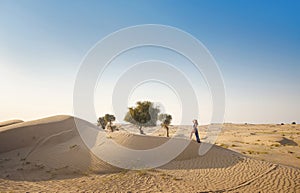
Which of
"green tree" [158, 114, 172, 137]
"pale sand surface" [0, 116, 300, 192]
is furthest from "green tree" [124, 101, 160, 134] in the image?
"pale sand surface" [0, 116, 300, 192]

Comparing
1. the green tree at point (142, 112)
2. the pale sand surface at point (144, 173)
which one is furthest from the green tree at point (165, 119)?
the pale sand surface at point (144, 173)

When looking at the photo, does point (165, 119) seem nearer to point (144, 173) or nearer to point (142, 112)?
point (142, 112)

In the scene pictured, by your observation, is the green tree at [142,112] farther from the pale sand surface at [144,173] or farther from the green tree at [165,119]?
the pale sand surface at [144,173]

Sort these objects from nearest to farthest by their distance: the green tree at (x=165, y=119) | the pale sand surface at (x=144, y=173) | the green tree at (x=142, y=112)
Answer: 1. the pale sand surface at (x=144, y=173)
2. the green tree at (x=142, y=112)
3. the green tree at (x=165, y=119)

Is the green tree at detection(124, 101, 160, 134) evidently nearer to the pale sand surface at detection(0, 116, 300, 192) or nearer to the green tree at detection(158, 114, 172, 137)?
the green tree at detection(158, 114, 172, 137)

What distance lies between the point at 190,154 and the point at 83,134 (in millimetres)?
13712

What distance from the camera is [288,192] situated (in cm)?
1014

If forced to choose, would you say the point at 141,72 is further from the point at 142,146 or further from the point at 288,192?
the point at 288,192

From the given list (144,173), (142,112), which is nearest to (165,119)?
(142,112)

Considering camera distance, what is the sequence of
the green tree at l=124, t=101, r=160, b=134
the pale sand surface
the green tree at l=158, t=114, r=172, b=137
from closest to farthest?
the pale sand surface
the green tree at l=124, t=101, r=160, b=134
the green tree at l=158, t=114, r=172, b=137

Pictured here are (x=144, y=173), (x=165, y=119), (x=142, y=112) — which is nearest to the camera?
(x=144, y=173)

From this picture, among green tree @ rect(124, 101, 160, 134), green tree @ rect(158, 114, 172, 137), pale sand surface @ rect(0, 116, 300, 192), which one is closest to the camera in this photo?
pale sand surface @ rect(0, 116, 300, 192)

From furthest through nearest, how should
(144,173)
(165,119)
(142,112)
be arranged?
(165,119) → (142,112) → (144,173)

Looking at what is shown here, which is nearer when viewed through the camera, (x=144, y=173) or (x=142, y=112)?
(x=144, y=173)
